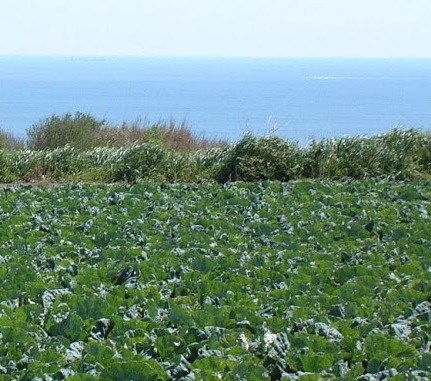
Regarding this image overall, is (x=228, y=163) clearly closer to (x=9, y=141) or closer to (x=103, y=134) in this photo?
(x=103, y=134)

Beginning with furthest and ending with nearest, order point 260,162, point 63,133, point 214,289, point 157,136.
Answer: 1. point 157,136
2. point 63,133
3. point 260,162
4. point 214,289

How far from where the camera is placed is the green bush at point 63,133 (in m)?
21.0

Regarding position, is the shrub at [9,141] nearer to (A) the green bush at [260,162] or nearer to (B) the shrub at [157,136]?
(B) the shrub at [157,136]

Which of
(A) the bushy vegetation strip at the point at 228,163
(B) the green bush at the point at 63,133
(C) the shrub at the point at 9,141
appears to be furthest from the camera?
(C) the shrub at the point at 9,141

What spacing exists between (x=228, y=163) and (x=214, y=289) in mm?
10355

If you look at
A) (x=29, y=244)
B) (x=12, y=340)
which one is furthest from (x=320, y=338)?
(x=29, y=244)

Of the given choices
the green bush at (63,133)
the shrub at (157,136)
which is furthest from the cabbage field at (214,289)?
the shrub at (157,136)

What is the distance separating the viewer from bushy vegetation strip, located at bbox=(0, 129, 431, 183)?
1686cm

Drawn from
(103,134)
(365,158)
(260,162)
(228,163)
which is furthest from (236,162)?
(103,134)

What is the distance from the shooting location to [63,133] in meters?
21.2

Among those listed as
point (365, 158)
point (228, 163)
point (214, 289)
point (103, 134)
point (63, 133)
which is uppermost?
point (214, 289)

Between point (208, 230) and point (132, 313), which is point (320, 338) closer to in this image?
point (132, 313)

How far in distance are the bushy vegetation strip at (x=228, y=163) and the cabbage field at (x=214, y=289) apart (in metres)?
4.77

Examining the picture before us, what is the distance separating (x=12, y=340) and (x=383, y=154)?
1265 centimetres
